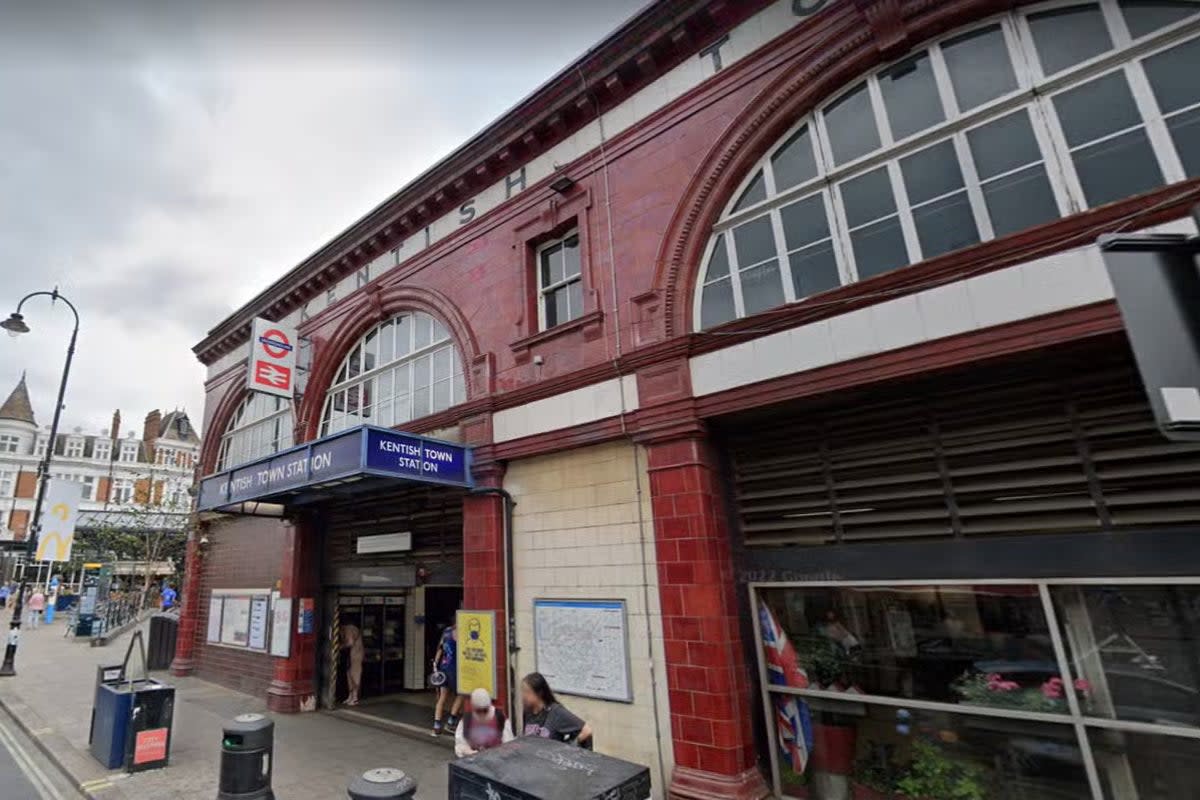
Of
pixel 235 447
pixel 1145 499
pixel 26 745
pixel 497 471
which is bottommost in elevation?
pixel 26 745

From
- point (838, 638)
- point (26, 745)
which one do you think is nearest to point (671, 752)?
point (838, 638)

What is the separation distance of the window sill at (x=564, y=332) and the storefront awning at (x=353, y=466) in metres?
1.78

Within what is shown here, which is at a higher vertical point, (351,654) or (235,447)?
(235,447)

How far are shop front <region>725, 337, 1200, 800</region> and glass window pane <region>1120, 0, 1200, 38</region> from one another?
3.02 meters

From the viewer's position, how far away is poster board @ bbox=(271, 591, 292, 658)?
486 inches

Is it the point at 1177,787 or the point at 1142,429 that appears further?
the point at 1142,429

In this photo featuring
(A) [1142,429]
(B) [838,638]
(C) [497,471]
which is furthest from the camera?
(C) [497,471]

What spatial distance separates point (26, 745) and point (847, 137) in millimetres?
15400

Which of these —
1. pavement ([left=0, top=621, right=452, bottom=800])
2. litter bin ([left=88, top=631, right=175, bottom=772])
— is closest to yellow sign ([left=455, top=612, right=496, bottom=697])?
pavement ([left=0, top=621, right=452, bottom=800])

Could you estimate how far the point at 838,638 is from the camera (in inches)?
254

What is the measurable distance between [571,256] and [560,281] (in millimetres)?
446

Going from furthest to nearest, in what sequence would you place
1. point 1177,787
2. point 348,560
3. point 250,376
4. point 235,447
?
point 235,447
point 250,376
point 348,560
point 1177,787

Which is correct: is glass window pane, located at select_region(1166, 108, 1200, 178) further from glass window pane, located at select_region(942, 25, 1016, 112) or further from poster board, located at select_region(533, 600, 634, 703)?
poster board, located at select_region(533, 600, 634, 703)

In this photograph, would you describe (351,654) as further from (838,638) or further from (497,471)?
(838,638)
